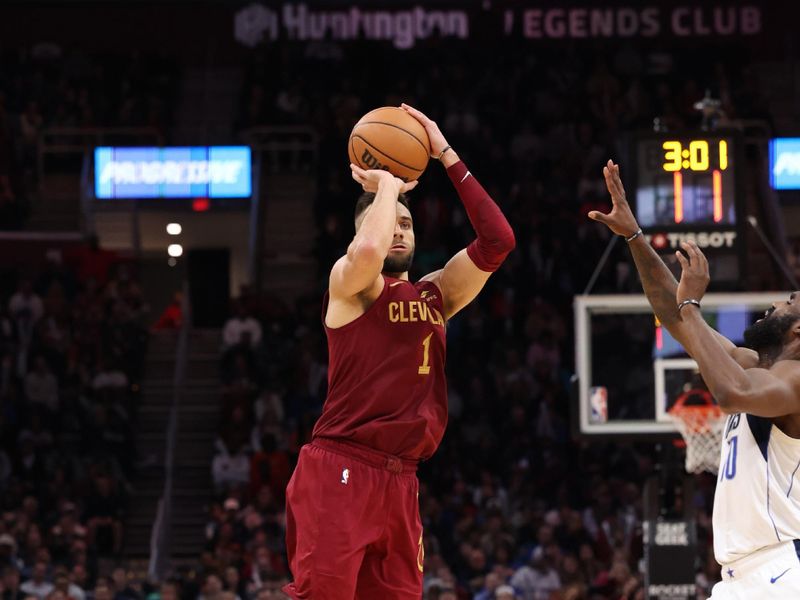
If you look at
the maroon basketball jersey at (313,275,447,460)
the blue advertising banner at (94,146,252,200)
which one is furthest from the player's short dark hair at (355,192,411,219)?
the blue advertising banner at (94,146,252,200)

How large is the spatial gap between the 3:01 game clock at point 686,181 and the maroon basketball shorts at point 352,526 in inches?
245

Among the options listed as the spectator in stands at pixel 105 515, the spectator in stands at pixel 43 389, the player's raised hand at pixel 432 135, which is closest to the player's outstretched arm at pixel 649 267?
the player's raised hand at pixel 432 135

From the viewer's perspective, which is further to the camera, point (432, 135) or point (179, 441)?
point (179, 441)

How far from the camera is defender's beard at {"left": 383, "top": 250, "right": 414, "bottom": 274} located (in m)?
6.06

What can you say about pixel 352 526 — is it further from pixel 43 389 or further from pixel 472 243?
pixel 43 389

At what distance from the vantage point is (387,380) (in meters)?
5.85

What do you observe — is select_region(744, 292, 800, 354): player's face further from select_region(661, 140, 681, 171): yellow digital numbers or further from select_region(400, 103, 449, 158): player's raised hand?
select_region(661, 140, 681, 171): yellow digital numbers

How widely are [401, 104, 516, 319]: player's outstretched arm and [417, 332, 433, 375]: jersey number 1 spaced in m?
0.30

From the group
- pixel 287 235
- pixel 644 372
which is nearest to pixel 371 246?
pixel 644 372

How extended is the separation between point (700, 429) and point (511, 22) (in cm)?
1503

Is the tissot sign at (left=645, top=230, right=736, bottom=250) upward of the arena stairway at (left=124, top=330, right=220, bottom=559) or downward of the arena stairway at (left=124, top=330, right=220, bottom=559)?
upward

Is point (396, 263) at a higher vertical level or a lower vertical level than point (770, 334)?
higher

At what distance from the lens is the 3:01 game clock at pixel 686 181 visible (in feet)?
38.2

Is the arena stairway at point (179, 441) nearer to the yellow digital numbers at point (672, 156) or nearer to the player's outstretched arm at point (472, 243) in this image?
the yellow digital numbers at point (672, 156)
